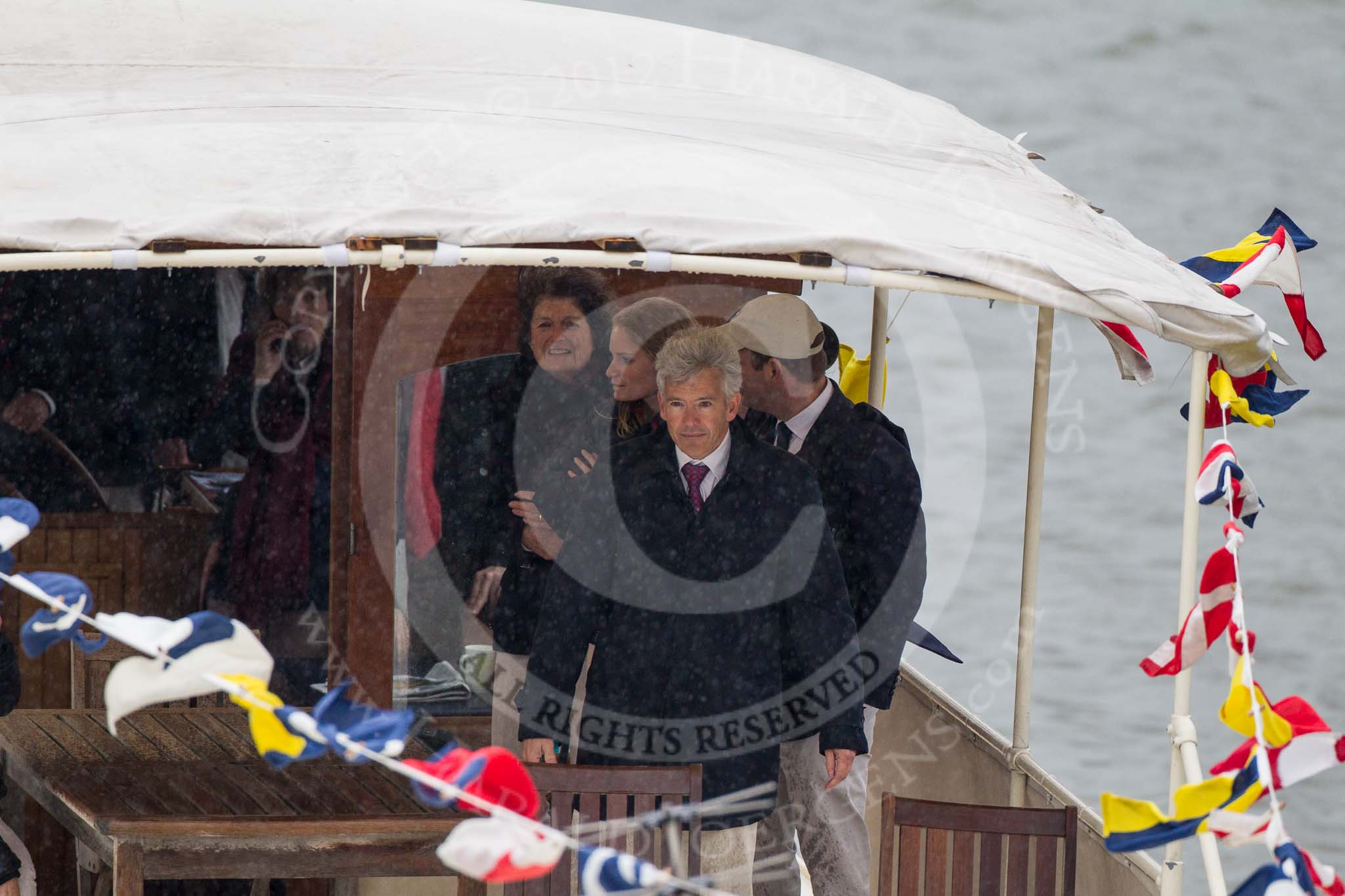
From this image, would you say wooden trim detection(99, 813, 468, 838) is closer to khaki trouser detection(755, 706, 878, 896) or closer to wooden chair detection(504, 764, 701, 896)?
wooden chair detection(504, 764, 701, 896)

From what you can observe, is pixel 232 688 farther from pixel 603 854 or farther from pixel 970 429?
pixel 970 429

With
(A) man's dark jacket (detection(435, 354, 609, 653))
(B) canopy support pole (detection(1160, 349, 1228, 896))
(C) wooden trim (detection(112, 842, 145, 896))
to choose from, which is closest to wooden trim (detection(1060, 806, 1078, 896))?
(B) canopy support pole (detection(1160, 349, 1228, 896))

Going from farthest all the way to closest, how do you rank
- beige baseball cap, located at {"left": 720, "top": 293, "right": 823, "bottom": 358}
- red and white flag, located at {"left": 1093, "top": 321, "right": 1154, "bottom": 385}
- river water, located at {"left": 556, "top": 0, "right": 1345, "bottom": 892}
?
1. river water, located at {"left": 556, "top": 0, "right": 1345, "bottom": 892}
2. beige baseball cap, located at {"left": 720, "top": 293, "right": 823, "bottom": 358}
3. red and white flag, located at {"left": 1093, "top": 321, "right": 1154, "bottom": 385}

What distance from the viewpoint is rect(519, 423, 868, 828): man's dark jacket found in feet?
12.5

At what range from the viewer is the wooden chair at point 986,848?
364 cm

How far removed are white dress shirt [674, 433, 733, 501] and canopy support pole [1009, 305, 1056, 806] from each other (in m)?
1.32

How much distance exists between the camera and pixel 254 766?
13.3 feet

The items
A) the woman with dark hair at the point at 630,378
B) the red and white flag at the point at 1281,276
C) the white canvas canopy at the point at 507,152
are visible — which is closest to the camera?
the white canvas canopy at the point at 507,152

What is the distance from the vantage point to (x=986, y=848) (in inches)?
145

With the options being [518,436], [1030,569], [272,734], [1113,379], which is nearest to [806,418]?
[518,436]

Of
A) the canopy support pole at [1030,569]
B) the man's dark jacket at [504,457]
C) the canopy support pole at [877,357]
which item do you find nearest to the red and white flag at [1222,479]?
the canopy support pole at [1030,569]

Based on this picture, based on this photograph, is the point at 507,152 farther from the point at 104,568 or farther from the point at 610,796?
the point at 104,568

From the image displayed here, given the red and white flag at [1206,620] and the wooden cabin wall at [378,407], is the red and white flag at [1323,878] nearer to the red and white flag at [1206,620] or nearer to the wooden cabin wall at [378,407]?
the red and white flag at [1206,620]

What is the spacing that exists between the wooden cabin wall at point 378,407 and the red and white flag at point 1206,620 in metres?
2.44
